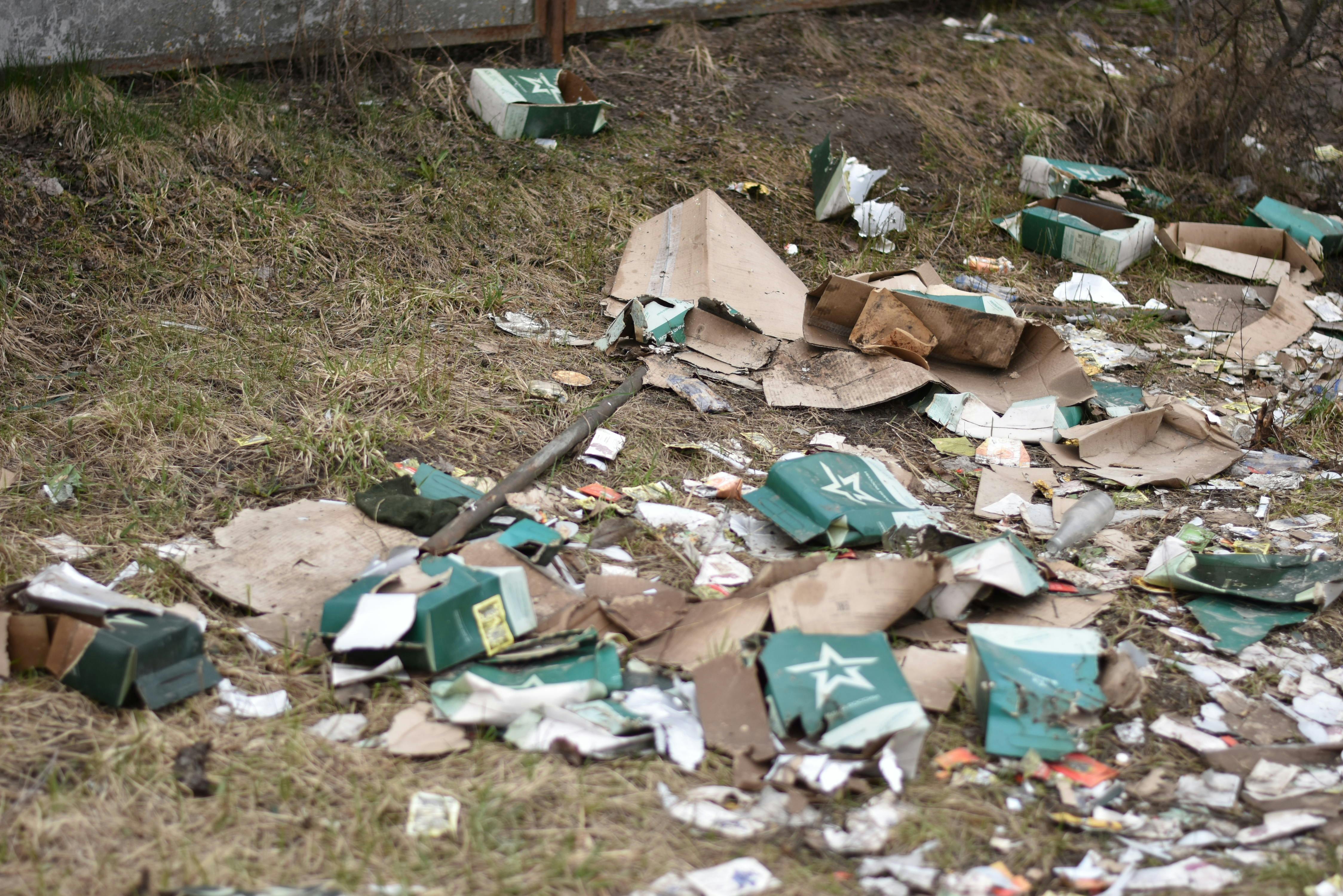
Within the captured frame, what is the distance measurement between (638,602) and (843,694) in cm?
56

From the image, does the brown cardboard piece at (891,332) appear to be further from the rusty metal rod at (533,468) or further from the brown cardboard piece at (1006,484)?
the rusty metal rod at (533,468)

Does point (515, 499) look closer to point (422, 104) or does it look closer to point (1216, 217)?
point (422, 104)

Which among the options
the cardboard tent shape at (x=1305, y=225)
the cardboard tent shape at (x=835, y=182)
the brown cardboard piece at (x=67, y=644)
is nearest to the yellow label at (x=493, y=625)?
the brown cardboard piece at (x=67, y=644)

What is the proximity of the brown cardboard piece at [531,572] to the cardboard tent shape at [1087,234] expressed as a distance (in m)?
3.42

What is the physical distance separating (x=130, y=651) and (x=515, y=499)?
1.08m

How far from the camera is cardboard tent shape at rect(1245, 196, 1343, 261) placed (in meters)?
5.17

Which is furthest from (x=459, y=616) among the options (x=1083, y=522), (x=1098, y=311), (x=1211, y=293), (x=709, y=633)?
(x=1211, y=293)

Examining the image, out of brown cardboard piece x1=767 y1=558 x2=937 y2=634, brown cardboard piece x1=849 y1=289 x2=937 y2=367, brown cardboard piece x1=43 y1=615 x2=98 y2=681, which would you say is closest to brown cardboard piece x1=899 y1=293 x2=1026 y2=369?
brown cardboard piece x1=849 y1=289 x2=937 y2=367

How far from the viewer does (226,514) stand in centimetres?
278

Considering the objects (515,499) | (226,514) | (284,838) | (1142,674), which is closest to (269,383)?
(226,514)

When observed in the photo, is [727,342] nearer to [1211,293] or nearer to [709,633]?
[709,633]

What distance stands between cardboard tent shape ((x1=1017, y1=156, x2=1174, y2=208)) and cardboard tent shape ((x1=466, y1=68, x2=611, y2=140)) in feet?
7.27

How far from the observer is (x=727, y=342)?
156 inches

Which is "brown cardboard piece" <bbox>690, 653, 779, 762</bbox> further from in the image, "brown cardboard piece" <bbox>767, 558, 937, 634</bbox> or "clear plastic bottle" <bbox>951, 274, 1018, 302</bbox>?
"clear plastic bottle" <bbox>951, 274, 1018, 302</bbox>
